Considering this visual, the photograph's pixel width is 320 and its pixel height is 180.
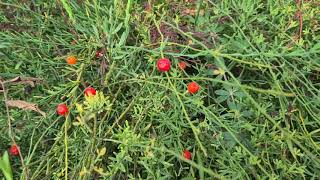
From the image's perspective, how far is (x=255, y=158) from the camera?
3.00ft

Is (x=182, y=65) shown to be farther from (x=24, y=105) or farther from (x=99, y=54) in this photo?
(x=24, y=105)

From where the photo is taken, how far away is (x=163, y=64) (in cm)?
103

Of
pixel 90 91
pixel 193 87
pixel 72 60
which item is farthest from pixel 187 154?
pixel 72 60

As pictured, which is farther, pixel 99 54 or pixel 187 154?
pixel 99 54

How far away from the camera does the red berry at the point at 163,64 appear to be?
1.03 m

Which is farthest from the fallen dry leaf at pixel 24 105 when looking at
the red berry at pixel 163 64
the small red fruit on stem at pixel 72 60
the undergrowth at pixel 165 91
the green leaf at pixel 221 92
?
the green leaf at pixel 221 92

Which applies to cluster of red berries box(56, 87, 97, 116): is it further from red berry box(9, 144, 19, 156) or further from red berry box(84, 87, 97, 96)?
red berry box(9, 144, 19, 156)

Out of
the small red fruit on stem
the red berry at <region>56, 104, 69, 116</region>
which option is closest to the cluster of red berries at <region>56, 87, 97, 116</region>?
the red berry at <region>56, 104, 69, 116</region>

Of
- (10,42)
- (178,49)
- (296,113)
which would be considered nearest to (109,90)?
(178,49)

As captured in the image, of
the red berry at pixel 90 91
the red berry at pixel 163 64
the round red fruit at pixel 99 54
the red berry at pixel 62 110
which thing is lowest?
the red berry at pixel 62 110

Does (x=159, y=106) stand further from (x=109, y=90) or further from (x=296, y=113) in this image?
(x=296, y=113)

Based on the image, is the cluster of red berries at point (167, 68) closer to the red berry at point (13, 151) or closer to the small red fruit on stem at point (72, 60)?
the small red fruit on stem at point (72, 60)

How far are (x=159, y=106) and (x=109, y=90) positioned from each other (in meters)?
0.13

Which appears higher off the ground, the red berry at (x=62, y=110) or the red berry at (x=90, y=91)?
the red berry at (x=90, y=91)
